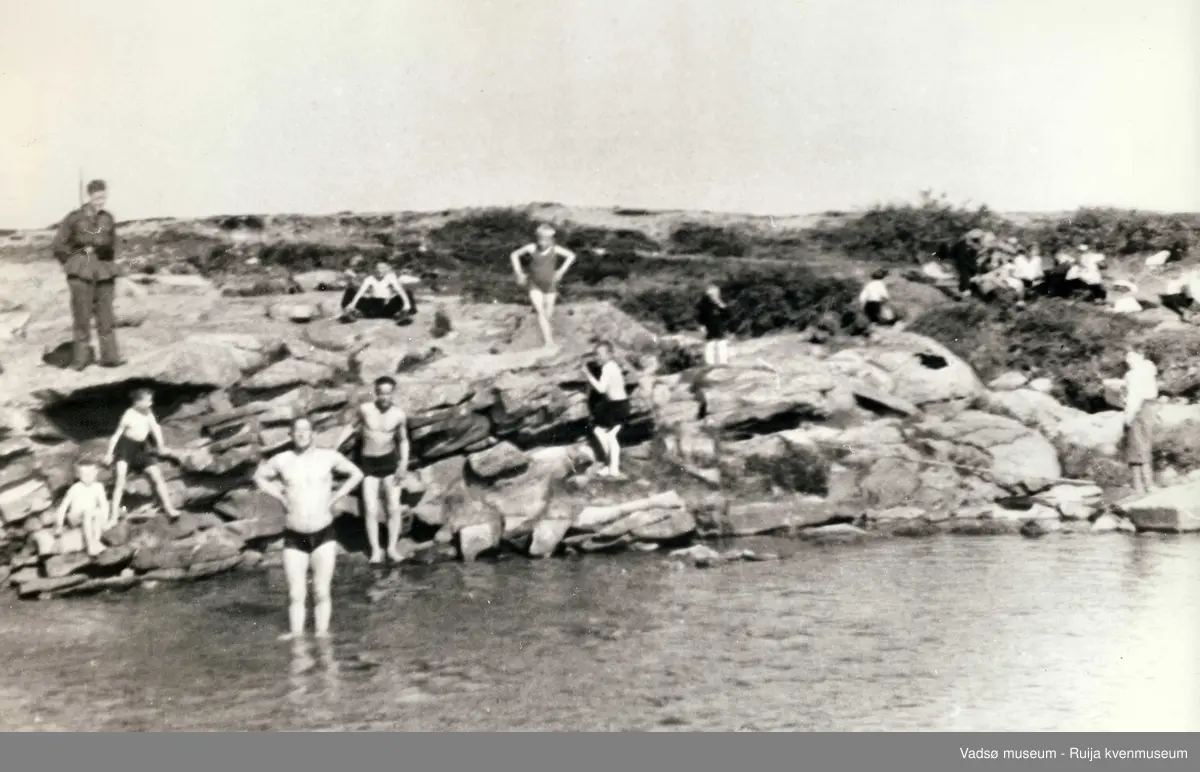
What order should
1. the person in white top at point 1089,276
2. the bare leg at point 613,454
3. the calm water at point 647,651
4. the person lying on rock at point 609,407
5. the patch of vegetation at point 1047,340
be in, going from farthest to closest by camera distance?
1. the person in white top at point 1089,276
2. the patch of vegetation at point 1047,340
3. the person lying on rock at point 609,407
4. the bare leg at point 613,454
5. the calm water at point 647,651

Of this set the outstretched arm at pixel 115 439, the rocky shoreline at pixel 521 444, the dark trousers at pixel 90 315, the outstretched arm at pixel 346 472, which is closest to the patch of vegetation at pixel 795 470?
the rocky shoreline at pixel 521 444

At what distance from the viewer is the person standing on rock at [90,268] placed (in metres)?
11.5

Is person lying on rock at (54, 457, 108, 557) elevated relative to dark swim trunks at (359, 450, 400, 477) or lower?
lower

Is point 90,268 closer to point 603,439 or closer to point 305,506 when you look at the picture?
point 305,506

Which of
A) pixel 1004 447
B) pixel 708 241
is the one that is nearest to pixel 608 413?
pixel 1004 447

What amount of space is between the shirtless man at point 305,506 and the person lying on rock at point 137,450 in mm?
2990

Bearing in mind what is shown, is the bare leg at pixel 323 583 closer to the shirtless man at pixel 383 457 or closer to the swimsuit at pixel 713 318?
the shirtless man at pixel 383 457

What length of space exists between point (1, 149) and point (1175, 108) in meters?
14.0

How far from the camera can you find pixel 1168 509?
1221 centimetres

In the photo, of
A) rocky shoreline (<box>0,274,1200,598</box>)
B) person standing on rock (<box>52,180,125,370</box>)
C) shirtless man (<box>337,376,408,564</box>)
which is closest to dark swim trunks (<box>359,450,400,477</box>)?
shirtless man (<box>337,376,408,564</box>)

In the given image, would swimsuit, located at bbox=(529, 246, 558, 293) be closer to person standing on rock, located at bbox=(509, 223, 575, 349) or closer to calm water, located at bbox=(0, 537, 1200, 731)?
person standing on rock, located at bbox=(509, 223, 575, 349)

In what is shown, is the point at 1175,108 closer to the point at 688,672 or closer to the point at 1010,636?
the point at 1010,636

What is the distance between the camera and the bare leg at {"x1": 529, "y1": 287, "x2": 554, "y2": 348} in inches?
543

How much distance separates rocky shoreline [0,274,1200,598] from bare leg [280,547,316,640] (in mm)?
2262
